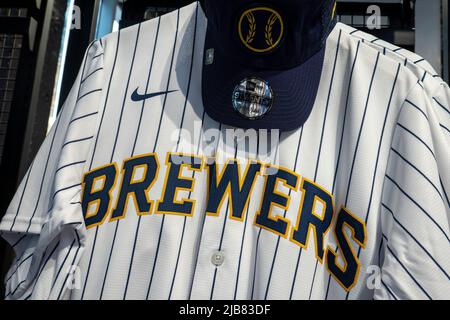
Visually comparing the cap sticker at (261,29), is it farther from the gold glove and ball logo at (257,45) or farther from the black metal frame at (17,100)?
the black metal frame at (17,100)

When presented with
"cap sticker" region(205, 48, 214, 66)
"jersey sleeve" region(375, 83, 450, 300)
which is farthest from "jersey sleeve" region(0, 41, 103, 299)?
"jersey sleeve" region(375, 83, 450, 300)

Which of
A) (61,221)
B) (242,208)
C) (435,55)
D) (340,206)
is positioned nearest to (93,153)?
(61,221)

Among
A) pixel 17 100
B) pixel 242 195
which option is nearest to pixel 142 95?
pixel 242 195

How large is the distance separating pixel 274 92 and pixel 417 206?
238 mm

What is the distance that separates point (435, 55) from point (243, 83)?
0.43 metres

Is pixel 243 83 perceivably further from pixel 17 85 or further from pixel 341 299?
pixel 17 85

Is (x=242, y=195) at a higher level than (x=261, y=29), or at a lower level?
lower

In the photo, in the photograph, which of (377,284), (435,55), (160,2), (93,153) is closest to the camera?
(377,284)

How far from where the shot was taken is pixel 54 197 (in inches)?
23.8

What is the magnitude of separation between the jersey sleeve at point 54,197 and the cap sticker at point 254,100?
0.23 metres

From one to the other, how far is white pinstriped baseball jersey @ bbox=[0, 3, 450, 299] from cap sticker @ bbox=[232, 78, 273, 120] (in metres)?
0.03

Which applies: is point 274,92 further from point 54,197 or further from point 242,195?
point 54,197

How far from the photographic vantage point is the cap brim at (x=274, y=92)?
1.97 ft

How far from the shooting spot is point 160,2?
929 mm
